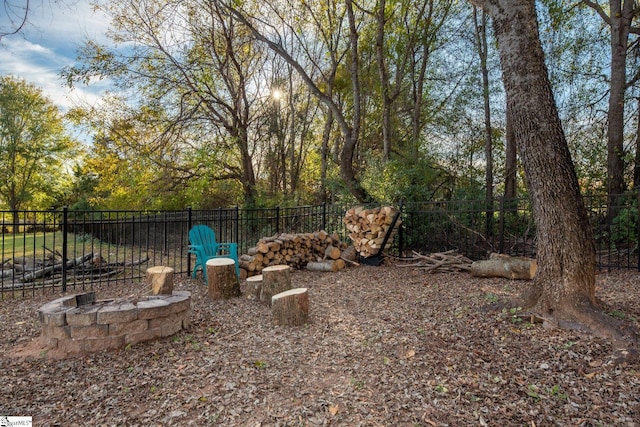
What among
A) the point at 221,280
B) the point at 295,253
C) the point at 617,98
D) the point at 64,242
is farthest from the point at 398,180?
the point at 64,242

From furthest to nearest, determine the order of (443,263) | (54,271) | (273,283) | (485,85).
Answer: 1. (485,85)
2. (54,271)
3. (443,263)
4. (273,283)

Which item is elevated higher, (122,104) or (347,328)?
(122,104)

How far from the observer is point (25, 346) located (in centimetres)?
288

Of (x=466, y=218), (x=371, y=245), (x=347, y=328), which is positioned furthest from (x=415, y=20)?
(x=347, y=328)

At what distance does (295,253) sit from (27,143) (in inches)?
718

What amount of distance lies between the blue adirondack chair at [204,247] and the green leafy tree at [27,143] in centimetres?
1675

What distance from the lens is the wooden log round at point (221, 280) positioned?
167 inches

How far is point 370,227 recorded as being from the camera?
6230 mm

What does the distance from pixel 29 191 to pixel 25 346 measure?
18641 mm

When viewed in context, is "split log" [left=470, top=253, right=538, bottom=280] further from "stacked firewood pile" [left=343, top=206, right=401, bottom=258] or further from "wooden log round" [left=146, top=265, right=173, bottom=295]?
"wooden log round" [left=146, top=265, right=173, bottom=295]

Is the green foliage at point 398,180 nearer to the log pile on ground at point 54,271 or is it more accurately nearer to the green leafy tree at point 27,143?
the log pile on ground at point 54,271

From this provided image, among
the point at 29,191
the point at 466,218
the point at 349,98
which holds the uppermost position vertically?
the point at 349,98

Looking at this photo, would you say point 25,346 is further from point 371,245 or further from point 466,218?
point 466,218

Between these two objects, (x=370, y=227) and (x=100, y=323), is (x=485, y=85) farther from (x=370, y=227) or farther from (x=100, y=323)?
(x=100, y=323)
